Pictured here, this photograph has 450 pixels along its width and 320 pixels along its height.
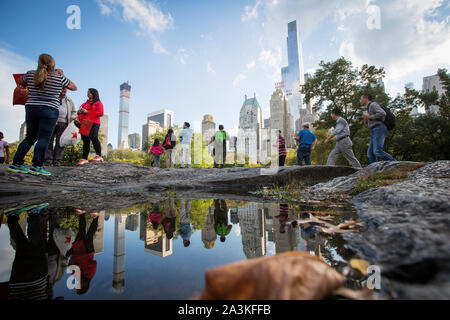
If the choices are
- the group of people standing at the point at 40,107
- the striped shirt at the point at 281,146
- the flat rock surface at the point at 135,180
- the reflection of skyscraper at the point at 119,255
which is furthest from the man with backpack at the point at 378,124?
the group of people standing at the point at 40,107

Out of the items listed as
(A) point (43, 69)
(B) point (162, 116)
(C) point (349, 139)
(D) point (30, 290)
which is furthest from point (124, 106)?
(D) point (30, 290)

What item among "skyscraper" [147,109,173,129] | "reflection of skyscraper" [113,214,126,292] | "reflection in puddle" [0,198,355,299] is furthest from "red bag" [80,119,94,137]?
"skyscraper" [147,109,173,129]

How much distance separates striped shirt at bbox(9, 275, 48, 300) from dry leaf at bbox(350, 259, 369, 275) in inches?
42.8

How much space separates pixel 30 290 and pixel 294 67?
636 feet

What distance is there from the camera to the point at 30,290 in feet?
2.22

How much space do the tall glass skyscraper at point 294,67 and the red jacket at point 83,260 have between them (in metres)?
174

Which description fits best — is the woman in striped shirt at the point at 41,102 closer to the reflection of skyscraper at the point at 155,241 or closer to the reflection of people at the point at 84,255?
the reflection of people at the point at 84,255

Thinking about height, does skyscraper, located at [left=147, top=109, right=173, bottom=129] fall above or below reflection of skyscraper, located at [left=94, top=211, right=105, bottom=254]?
above

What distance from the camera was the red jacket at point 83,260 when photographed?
83cm

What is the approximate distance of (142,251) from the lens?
107cm

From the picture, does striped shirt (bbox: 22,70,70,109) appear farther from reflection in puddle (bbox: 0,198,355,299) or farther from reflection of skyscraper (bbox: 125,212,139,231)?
reflection of skyscraper (bbox: 125,212,139,231)

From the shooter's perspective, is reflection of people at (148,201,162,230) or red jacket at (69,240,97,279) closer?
red jacket at (69,240,97,279)

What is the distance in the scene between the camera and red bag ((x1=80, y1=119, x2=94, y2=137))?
203 inches

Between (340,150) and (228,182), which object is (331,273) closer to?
(228,182)
